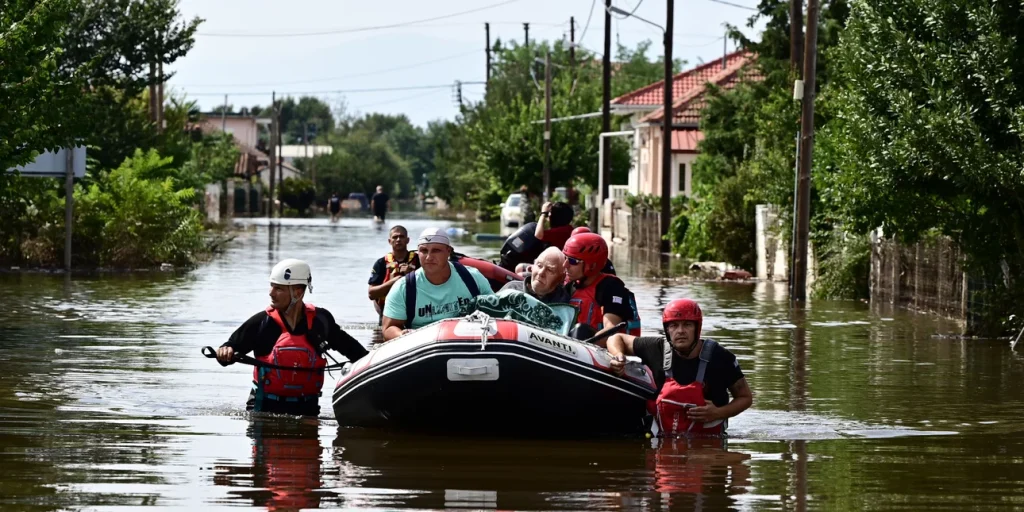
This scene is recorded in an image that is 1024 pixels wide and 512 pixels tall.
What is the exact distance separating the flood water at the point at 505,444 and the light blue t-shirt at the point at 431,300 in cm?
83

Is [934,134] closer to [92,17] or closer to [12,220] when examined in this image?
[12,220]

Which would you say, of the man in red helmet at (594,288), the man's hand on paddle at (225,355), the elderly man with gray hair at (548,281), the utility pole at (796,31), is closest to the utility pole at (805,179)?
the utility pole at (796,31)

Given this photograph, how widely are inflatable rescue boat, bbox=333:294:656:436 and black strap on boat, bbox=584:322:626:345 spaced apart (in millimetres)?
103

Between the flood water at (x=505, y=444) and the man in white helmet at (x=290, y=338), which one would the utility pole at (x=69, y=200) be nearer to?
the flood water at (x=505, y=444)

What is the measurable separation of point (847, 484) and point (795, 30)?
1038 inches

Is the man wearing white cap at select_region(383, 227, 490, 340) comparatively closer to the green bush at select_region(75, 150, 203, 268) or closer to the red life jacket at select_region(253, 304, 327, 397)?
the red life jacket at select_region(253, 304, 327, 397)

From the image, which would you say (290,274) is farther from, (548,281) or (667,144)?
(667,144)

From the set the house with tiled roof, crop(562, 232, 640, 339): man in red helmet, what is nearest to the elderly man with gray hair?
crop(562, 232, 640, 339): man in red helmet

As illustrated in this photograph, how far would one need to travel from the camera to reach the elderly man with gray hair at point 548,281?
12.7 meters

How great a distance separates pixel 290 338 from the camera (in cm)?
1255

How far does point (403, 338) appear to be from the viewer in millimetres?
12234

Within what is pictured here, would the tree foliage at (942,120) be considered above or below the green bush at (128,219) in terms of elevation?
above

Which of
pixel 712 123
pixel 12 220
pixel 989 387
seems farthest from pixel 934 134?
pixel 712 123

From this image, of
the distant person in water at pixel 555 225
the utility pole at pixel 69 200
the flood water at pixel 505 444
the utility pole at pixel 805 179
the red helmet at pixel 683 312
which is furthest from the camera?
the utility pole at pixel 69 200
